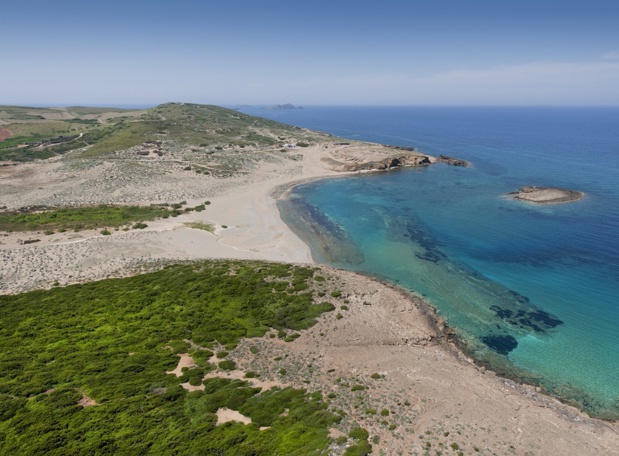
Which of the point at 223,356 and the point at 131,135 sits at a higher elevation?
the point at 131,135

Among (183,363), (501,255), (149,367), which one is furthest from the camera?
(501,255)

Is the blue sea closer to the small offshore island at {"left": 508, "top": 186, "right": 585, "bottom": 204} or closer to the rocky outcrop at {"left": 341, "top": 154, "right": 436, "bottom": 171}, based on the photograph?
the small offshore island at {"left": 508, "top": 186, "right": 585, "bottom": 204}

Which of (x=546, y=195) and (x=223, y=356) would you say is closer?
(x=223, y=356)

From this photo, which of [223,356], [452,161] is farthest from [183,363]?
[452,161]

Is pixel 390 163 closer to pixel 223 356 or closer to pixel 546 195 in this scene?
pixel 546 195

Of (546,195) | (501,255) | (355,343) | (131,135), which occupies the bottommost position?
(355,343)

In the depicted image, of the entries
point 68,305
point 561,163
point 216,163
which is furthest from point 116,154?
point 561,163

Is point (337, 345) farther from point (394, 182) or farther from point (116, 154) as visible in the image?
point (116, 154)

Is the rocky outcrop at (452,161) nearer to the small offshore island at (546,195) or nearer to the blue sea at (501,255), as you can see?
the blue sea at (501,255)
